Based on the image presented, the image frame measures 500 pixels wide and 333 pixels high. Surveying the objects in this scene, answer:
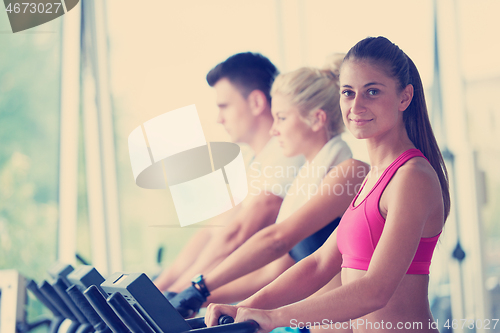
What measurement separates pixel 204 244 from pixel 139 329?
154 centimetres

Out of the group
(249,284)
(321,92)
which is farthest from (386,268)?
(249,284)

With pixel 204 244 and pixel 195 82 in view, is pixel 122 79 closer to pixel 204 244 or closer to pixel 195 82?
pixel 195 82

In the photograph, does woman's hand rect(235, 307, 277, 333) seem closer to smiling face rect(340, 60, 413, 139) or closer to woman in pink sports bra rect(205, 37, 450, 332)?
woman in pink sports bra rect(205, 37, 450, 332)

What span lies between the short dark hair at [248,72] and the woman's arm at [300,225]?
2.64 ft

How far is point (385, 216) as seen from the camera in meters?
1.12

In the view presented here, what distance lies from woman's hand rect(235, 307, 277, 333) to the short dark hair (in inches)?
58.6

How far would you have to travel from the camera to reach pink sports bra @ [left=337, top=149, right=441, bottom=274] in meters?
1.12

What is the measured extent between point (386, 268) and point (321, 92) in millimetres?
1089

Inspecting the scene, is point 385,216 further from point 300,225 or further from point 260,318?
point 300,225

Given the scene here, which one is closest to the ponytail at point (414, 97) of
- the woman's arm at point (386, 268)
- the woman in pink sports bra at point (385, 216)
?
the woman in pink sports bra at point (385, 216)

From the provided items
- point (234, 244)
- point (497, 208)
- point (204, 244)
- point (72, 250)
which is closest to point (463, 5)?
point (497, 208)

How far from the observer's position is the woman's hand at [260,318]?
1.05m

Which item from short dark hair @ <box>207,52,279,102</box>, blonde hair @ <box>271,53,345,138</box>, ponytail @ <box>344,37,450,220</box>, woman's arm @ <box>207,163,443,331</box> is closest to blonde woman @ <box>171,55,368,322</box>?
blonde hair @ <box>271,53,345,138</box>

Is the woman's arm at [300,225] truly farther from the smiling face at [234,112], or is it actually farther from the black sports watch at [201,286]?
the smiling face at [234,112]
